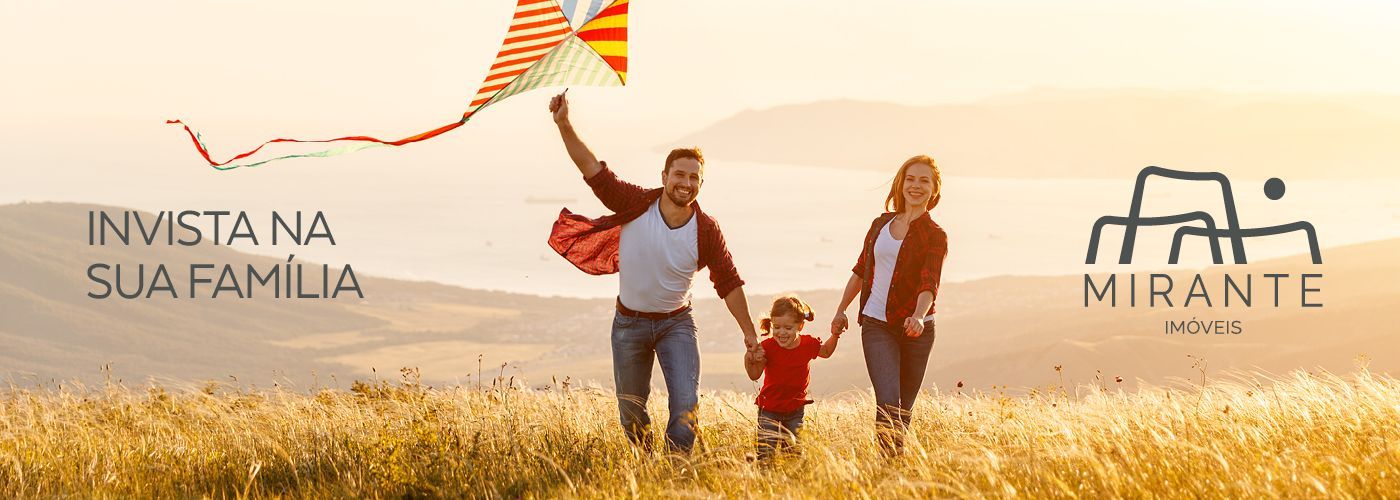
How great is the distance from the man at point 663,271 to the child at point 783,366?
13 cm

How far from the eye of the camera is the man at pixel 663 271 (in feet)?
23.8

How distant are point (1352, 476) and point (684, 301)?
11.6 ft

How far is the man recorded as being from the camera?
726cm

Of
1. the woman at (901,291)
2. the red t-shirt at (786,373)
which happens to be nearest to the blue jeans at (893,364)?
the woman at (901,291)

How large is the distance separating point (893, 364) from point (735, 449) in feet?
3.96

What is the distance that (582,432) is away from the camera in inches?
334

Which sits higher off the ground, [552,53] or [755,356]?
[552,53]

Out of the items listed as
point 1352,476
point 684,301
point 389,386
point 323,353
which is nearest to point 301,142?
point 684,301

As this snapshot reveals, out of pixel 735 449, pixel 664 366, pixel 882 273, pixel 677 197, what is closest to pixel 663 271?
pixel 677 197

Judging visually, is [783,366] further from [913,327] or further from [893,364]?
Result: [913,327]

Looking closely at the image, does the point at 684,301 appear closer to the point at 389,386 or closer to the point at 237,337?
the point at 389,386

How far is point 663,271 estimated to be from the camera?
729 centimetres

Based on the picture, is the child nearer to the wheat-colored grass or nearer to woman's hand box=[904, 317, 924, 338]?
the wheat-colored grass

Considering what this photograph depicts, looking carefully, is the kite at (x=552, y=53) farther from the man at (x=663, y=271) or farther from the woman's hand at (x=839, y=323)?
the woman's hand at (x=839, y=323)
